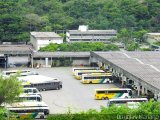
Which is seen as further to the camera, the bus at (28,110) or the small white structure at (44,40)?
the small white structure at (44,40)

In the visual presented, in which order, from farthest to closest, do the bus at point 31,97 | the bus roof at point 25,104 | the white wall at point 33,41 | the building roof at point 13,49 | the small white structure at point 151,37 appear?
the small white structure at point 151,37, the white wall at point 33,41, the building roof at point 13,49, the bus at point 31,97, the bus roof at point 25,104

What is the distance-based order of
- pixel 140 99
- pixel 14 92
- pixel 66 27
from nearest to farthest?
pixel 14 92 < pixel 140 99 < pixel 66 27

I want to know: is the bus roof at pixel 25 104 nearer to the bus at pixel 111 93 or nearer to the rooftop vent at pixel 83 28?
the bus at pixel 111 93

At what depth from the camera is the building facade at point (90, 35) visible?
29.3 metres

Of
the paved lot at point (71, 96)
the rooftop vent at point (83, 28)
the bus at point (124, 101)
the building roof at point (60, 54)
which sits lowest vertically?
the paved lot at point (71, 96)

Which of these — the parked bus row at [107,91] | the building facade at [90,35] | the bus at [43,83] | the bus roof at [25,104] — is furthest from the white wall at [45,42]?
the bus roof at [25,104]

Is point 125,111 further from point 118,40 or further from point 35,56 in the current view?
point 118,40

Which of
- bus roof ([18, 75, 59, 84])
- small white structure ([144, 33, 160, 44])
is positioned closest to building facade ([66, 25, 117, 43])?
small white structure ([144, 33, 160, 44])

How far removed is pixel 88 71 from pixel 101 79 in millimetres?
1327

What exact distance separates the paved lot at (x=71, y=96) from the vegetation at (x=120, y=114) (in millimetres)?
2024

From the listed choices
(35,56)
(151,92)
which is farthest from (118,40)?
(151,92)

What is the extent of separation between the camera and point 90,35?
2948 cm

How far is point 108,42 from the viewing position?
2902 centimetres

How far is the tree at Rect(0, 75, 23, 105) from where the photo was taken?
14055 millimetres
